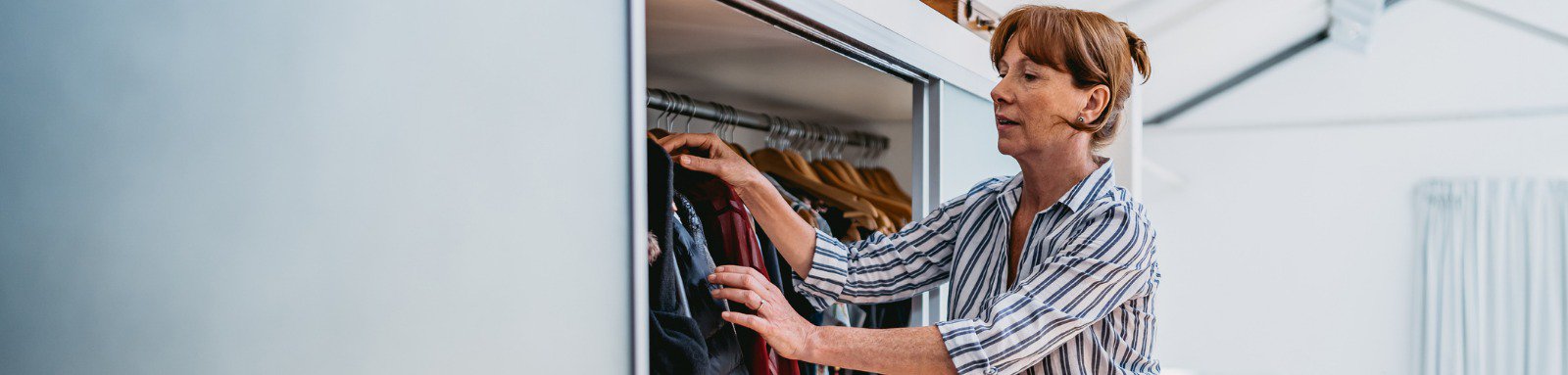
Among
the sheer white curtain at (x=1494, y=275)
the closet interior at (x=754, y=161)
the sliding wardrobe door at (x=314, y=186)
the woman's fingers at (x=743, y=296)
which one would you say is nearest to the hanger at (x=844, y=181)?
the closet interior at (x=754, y=161)

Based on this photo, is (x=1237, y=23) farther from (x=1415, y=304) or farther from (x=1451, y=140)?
(x=1415, y=304)

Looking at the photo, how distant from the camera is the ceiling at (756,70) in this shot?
4.29 ft

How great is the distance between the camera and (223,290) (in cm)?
64

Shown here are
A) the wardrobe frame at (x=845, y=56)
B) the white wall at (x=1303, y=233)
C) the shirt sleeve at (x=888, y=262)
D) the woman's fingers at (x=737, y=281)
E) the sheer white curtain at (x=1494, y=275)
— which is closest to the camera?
the wardrobe frame at (x=845, y=56)

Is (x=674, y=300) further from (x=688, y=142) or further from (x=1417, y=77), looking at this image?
A: (x=1417, y=77)

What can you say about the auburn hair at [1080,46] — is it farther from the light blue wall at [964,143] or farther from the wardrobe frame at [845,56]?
the light blue wall at [964,143]

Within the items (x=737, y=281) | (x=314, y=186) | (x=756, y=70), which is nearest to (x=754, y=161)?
(x=756, y=70)

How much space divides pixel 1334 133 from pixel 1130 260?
4.20 meters

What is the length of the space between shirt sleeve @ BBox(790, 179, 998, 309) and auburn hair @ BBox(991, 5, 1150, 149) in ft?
0.79

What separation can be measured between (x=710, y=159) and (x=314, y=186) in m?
0.69

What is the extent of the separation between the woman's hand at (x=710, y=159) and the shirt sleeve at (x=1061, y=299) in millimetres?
355

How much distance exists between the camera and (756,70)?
1.70m

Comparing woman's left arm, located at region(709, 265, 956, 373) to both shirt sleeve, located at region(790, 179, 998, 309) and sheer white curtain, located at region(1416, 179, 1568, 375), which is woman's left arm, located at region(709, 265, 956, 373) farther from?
sheer white curtain, located at region(1416, 179, 1568, 375)

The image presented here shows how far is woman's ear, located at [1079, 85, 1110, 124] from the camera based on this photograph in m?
1.28
